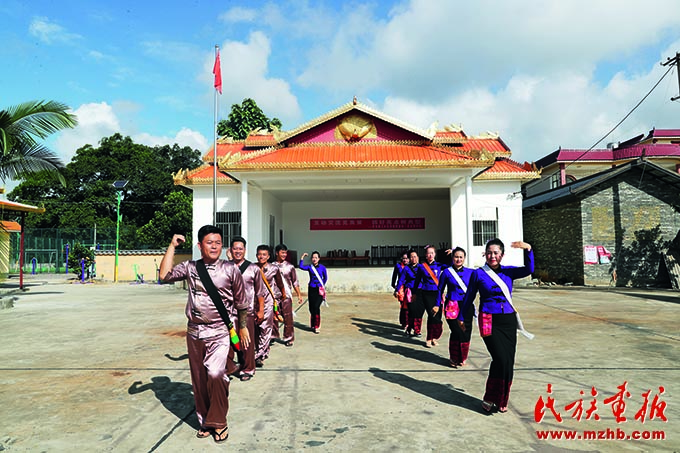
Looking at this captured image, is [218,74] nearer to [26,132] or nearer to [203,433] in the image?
[26,132]

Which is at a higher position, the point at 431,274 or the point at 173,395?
the point at 431,274

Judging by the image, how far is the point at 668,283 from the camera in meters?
16.4

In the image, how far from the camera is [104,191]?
113ft

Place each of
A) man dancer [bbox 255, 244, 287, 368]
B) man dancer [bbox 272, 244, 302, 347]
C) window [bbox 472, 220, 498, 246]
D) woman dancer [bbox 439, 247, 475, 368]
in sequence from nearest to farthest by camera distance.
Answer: woman dancer [bbox 439, 247, 475, 368] → man dancer [bbox 255, 244, 287, 368] → man dancer [bbox 272, 244, 302, 347] → window [bbox 472, 220, 498, 246]

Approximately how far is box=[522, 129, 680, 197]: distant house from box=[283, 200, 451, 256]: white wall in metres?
8.27

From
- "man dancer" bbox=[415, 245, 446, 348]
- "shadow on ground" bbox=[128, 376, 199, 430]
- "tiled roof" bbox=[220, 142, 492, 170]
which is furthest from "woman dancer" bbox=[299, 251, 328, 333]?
"tiled roof" bbox=[220, 142, 492, 170]

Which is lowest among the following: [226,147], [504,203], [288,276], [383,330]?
[383,330]

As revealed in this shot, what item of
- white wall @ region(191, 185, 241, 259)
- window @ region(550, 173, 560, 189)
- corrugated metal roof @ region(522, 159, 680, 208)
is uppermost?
window @ region(550, 173, 560, 189)

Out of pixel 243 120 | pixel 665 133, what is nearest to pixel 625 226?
pixel 665 133

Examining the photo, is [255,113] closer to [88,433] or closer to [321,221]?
[321,221]

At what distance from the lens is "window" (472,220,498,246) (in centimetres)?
1739

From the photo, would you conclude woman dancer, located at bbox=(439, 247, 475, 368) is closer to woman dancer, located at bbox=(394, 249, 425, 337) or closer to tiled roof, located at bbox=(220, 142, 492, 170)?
woman dancer, located at bbox=(394, 249, 425, 337)

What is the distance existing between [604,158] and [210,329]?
3181 cm

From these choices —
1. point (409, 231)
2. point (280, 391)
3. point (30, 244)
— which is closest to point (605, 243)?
point (409, 231)
